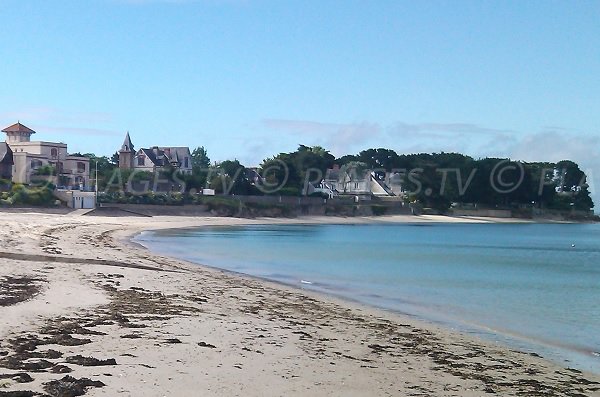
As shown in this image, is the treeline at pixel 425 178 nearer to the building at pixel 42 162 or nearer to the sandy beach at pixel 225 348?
the building at pixel 42 162

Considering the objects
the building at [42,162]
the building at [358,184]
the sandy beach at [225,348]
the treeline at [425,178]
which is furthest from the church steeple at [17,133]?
the sandy beach at [225,348]

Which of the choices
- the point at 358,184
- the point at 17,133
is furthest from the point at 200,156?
the point at 17,133

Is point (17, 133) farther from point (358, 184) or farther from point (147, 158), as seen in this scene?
point (358, 184)

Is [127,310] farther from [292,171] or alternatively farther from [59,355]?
[292,171]

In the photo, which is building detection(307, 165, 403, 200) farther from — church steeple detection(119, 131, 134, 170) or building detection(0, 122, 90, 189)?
building detection(0, 122, 90, 189)

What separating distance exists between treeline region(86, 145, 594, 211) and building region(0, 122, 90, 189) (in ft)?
9.99

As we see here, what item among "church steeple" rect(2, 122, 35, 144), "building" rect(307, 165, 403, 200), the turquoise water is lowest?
the turquoise water

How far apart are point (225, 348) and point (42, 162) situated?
79237mm

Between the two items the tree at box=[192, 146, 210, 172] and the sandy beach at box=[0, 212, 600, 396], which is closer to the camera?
the sandy beach at box=[0, 212, 600, 396]

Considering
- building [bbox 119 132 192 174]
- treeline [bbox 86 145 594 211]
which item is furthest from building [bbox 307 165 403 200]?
building [bbox 119 132 192 174]

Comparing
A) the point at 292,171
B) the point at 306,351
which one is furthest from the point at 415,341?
the point at 292,171

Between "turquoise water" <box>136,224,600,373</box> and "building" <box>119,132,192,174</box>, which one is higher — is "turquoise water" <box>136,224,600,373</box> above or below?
below

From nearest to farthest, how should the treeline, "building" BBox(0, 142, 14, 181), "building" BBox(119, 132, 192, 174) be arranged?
"building" BBox(0, 142, 14, 181)
the treeline
"building" BBox(119, 132, 192, 174)

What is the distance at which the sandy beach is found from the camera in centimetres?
875
